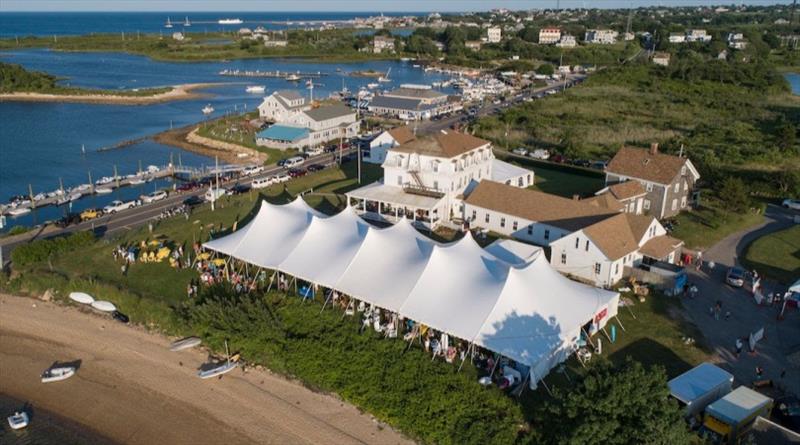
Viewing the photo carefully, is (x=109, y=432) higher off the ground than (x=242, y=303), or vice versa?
(x=242, y=303)

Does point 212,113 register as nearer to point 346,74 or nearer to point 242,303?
point 346,74

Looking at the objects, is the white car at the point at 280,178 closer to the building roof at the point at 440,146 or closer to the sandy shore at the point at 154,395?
the building roof at the point at 440,146

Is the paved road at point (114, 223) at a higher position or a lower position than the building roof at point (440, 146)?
lower

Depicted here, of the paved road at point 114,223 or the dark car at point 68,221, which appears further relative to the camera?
the dark car at point 68,221

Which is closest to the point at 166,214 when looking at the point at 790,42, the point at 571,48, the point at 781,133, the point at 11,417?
the point at 11,417

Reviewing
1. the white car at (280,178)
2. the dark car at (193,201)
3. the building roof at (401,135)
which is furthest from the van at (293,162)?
the dark car at (193,201)

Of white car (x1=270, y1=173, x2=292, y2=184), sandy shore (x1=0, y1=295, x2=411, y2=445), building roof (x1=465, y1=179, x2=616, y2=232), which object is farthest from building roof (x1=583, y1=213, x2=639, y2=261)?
white car (x1=270, y1=173, x2=292, y2=184)
